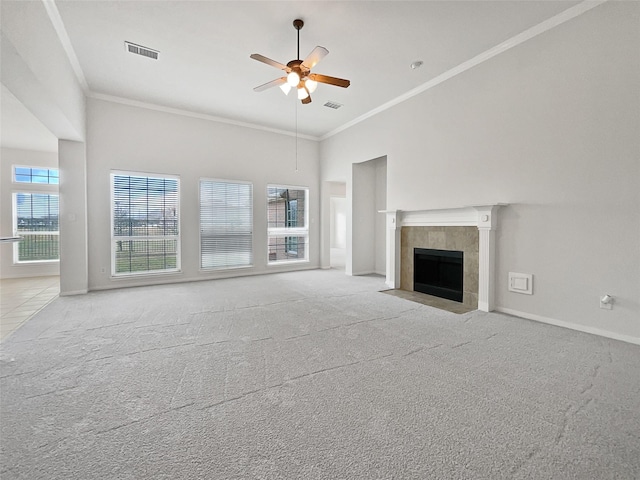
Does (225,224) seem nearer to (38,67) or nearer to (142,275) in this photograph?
(142,275)

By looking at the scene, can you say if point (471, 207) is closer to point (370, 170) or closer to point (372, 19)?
point (372, 19)

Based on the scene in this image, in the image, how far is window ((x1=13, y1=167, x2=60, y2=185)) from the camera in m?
6.41

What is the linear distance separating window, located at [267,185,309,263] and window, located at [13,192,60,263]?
5291 millimetres

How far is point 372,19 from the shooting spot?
306 cm

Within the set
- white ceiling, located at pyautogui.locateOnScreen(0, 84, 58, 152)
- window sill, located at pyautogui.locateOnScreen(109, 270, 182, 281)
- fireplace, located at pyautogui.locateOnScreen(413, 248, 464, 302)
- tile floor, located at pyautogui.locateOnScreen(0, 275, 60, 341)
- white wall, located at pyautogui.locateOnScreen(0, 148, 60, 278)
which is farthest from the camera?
white wall, located at pyautogui.locateOnScreen(0, 148, 60, 278)

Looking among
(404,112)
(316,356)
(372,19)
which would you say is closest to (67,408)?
(316,356)

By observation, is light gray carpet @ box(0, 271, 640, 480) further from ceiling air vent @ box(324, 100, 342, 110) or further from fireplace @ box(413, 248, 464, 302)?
ceiling air vent @ box(324, 100, 342, 110)

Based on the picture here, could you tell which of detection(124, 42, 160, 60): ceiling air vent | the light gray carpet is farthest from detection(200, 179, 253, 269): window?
the light gray carpet

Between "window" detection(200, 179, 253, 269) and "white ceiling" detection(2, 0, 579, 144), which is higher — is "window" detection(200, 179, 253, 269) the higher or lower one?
the lower one

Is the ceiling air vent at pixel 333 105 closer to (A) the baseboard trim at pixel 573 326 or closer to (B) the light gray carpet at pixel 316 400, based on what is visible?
(B) the light gray carpet at pixel 316 400

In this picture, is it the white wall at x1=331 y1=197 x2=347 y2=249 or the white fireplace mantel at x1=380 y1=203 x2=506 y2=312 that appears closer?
the white fireplace mantel at x1=380 y1=203 x2=506 y2=312

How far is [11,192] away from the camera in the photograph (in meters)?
6.28

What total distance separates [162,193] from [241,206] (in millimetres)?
1552

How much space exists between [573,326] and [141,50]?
6.04 m
